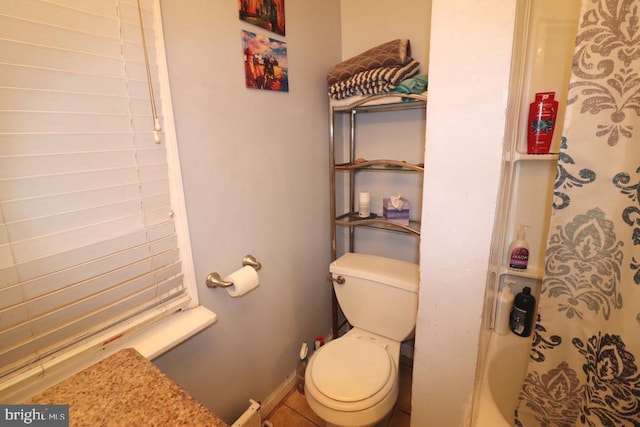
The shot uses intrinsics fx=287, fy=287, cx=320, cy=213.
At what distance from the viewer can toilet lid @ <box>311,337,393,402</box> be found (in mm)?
1185

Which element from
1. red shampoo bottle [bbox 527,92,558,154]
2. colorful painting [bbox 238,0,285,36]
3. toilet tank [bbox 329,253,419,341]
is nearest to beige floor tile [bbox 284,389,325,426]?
toilet tank [bbox 329,253,419,341]

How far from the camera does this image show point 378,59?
1.39 metres

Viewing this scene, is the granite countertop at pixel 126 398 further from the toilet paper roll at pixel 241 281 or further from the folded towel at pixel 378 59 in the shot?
the folded towel at pixel 378 59

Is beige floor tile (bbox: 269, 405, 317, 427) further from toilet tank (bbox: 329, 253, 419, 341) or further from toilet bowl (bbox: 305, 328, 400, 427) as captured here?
toilet tank (bbox: 329, 253, 419, 341)

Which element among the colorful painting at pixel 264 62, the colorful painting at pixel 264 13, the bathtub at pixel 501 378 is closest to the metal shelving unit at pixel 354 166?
the colorful painting at pixel 264 62

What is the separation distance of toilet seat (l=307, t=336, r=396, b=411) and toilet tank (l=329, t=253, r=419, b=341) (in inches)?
4.6

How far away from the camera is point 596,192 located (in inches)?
28.4

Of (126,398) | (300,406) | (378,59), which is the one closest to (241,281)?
(126,398)

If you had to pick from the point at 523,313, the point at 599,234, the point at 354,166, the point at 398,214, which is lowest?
the point at 523,313

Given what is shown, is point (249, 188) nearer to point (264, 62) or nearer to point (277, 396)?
point (264, 62)

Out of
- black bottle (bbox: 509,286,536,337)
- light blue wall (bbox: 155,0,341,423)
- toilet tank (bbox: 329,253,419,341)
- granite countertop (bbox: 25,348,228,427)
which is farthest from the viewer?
toilet tank (bbox: 329,253,419,341)

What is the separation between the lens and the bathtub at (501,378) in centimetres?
105

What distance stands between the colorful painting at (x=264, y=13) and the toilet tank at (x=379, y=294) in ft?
3.92

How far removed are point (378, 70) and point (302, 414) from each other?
1.83m
